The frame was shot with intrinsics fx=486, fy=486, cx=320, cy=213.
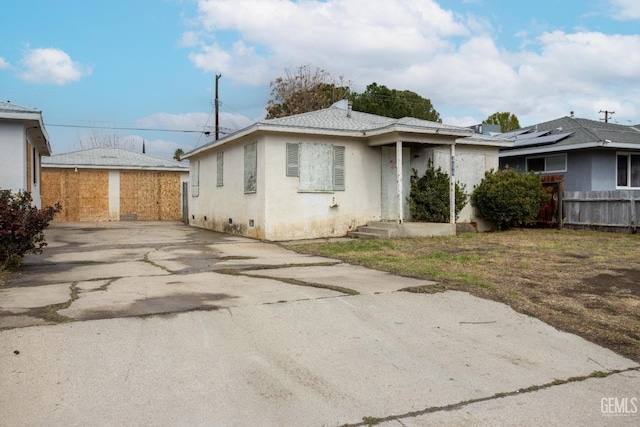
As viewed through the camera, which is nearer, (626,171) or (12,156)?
(12,156)

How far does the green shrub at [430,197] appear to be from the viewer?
15.5 meters

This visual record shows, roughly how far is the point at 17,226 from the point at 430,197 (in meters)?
11.4

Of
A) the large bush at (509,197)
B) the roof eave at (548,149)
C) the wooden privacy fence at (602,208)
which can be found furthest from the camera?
the roof eave at (548,149)

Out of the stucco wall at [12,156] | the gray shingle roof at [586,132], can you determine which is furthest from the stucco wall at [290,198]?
the gray shingle roof at [586,132]

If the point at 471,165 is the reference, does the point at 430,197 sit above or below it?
below

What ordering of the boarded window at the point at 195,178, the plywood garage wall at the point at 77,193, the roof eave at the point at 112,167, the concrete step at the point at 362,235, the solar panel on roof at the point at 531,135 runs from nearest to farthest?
the concrete step at the point at 362,235
the solar panel on roof at the point at 531,135
the boarded window at the point at 195,178
the roof eave at the point at 112,167
the plywood garage wall at the point at 77,193

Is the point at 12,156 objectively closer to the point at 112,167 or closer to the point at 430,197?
the point at 430,197

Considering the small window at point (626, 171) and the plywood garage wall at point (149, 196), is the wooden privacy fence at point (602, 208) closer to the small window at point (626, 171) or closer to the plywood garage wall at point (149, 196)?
the small window at point (626, 171)

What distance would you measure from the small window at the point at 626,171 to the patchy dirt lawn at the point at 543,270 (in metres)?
5.50

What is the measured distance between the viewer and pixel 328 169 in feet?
47.7

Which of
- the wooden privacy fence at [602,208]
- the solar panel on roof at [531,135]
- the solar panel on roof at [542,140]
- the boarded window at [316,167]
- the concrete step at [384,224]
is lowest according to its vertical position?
the concrete step at [384,224]

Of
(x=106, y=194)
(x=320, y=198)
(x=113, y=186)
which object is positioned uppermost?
(x=113, y=186)

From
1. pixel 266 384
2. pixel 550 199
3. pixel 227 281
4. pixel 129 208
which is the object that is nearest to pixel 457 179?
pixel 550 199

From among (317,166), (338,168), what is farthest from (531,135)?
(317,166)
